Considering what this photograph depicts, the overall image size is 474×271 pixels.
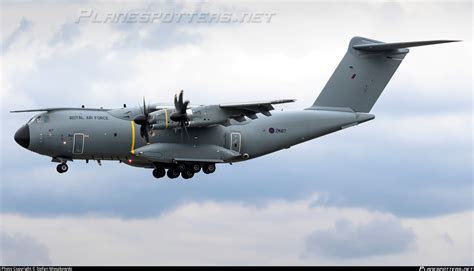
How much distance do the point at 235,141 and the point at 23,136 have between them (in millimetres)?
8262

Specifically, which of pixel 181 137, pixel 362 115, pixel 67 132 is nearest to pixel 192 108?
pixel 181 137

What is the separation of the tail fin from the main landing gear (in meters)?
5.42

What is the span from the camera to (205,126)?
137 ft

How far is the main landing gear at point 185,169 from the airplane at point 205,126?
0.04 meters

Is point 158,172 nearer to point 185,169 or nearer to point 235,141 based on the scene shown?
point 185,169

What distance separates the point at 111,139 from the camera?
41.2 metres

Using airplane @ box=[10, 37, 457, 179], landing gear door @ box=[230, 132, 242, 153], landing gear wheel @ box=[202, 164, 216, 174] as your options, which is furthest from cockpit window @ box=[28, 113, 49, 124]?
landing gear door @ box=[230, 132, 242, 153]

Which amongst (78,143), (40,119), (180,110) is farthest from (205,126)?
(40,119)

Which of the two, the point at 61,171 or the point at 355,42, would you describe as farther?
the point at 355,42

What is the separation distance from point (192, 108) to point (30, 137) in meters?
6.23

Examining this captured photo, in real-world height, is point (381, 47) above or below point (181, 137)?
above

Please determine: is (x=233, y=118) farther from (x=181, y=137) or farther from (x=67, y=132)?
(x=67, y=132)

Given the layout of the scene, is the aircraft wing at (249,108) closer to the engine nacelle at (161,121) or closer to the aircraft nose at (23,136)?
the engine nacelle at (161,121)

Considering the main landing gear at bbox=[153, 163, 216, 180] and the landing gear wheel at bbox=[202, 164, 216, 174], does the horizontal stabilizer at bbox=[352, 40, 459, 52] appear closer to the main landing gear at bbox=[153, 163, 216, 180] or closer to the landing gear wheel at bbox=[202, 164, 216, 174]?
the landing gear wheel at bbox=[202, 164, 216, 174]
